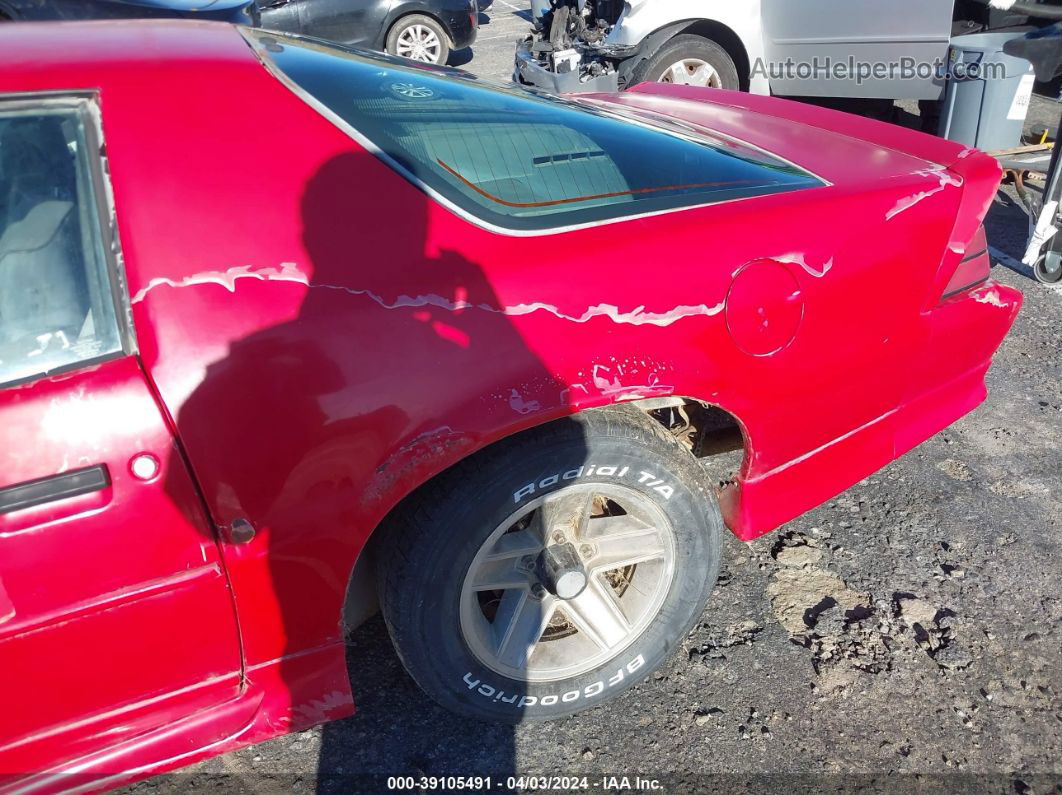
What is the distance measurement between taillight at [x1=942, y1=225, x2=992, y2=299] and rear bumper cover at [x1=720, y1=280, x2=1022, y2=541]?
0.03 meters

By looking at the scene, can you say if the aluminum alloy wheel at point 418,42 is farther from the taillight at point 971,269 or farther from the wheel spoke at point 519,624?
the wheel spoke at point 519,624

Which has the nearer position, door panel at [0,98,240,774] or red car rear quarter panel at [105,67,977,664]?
door panel at [0,98,240,774]

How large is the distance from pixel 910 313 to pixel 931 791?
1.21 metres

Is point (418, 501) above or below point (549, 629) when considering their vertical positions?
above

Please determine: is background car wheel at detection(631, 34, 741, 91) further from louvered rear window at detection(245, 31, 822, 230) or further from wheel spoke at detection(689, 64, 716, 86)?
louvered rear window at detection(245, 31, 822, 230)

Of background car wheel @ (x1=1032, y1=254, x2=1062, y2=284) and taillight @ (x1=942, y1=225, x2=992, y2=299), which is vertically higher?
taillight @ (x1=942, y1=225, x2=992, y2=299)

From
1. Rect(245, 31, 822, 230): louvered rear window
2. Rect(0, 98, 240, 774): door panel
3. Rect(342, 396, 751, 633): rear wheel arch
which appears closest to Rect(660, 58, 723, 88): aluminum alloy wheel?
Rect(245, 31, 822, 230): louvered rear window

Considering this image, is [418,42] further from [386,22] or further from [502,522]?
[502,522]

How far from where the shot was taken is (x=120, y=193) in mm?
1521

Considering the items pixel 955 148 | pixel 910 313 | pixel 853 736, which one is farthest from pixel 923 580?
pixel 955 148

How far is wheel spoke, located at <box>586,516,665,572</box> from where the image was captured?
81.3 inches

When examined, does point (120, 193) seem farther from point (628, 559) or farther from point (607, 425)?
point (628, 559)

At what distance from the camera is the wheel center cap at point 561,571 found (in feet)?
6.59

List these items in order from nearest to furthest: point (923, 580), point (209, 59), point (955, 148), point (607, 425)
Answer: point (209, 59), point (607, 425), point (955, 148), point (923, 580)
